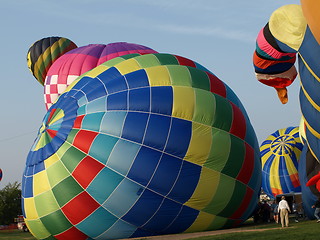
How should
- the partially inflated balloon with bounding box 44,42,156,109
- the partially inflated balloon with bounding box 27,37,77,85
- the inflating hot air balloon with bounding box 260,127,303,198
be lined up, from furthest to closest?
the partially inflated balloon with bounding box 27,37,77,85 < the inflating hot air balloon with bounding box 260,127,303,198 < the partially inflated balloon with bounding box 44,42,156,109

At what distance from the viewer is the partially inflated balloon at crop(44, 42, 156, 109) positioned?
2506 cm

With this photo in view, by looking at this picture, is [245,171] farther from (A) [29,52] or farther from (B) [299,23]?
(A) [29,52]

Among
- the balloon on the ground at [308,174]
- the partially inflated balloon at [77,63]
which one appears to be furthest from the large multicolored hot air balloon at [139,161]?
the partially inflated balloon at [77,63]

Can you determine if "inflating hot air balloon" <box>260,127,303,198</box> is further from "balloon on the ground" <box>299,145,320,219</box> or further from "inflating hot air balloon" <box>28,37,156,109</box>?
"balloon on the ground" <box>299,145,320,219</box>

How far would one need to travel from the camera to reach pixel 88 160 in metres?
14.1

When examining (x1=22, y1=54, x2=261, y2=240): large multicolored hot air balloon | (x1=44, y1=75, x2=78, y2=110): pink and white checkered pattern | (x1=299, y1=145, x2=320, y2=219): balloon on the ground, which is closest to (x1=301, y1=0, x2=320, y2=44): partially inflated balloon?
(x1=22, y1=54, x2=261, y2=240): large multicolored hot air balloon

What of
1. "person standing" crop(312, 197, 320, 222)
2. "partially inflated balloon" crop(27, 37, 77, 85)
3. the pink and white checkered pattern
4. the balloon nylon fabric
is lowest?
"person standing" crop(312, 197, 320, 222)

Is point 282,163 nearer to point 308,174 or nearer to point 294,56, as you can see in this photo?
point 308,174

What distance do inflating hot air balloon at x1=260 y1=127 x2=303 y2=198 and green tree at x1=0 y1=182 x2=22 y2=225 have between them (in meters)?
21.9

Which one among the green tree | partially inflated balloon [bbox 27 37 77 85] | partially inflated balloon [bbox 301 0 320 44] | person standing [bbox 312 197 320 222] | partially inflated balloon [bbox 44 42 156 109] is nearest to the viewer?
partially inflated balloon [bbox 301 0 320 44]

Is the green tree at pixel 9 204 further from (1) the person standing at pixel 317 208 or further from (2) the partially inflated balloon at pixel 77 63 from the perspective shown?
(1) the person standing at pixel 317 208

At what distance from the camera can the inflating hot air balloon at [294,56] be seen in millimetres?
8852

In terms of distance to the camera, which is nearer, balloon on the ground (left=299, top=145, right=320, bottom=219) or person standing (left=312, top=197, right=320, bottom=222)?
person standing (left=312, top=197, right=320, bottom=222)

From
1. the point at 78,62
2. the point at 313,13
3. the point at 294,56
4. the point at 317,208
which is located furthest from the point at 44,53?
the point at 313,13
